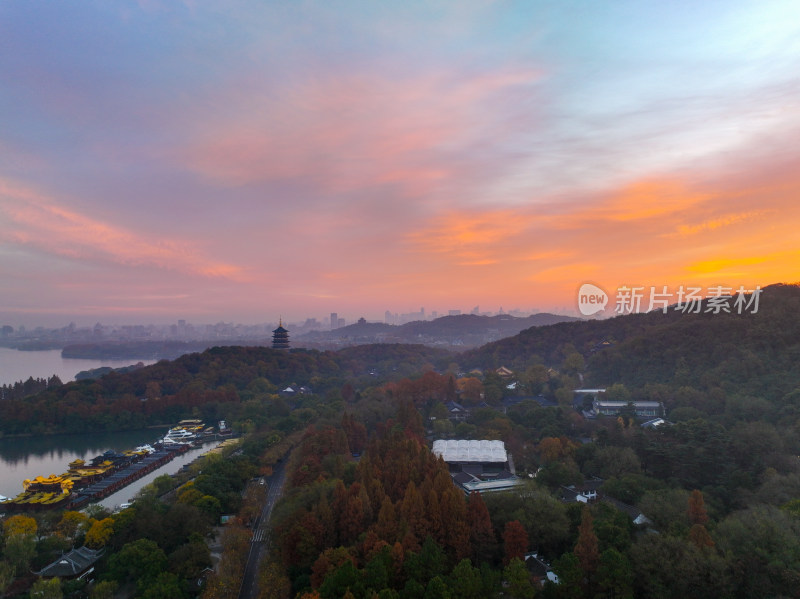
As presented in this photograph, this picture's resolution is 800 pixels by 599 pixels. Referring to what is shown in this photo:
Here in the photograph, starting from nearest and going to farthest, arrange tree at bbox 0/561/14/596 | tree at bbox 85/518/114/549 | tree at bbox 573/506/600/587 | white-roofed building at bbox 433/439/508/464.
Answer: tree at bbox 573/506/600/587 < tree at bbox 0/561/14/596 < tree at bbox 85/518/114/549 < white-roofed building at bbox 433/439/508/464

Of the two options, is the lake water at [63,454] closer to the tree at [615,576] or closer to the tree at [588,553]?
the tree at [588,553]

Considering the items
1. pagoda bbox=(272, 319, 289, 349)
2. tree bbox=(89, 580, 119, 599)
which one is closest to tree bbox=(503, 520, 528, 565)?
tree bbox=(89, 580, 119, 599)

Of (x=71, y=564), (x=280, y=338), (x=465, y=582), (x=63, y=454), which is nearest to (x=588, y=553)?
(x=465, y=582)

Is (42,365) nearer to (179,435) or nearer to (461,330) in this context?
(179,435)

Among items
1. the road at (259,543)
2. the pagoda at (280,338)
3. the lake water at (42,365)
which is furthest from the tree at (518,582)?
the lake water at (42,365)

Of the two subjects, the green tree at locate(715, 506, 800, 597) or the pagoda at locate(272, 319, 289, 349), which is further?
the pagoda at locate(272, 319, 289, 349)

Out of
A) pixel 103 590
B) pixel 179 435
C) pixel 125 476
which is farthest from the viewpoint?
pixel 179 435

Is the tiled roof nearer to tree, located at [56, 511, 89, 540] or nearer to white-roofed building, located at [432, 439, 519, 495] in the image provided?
tree, located at [56, 511, 89, 540]
